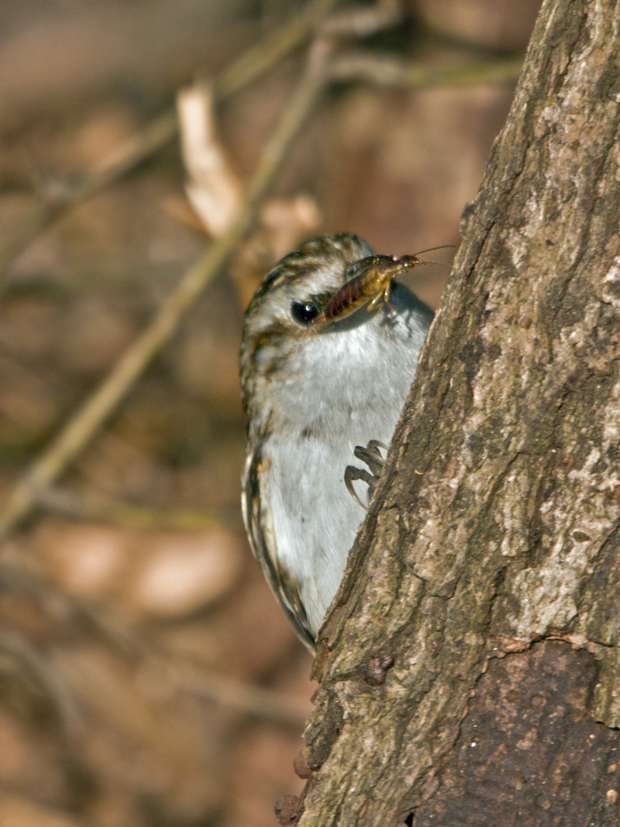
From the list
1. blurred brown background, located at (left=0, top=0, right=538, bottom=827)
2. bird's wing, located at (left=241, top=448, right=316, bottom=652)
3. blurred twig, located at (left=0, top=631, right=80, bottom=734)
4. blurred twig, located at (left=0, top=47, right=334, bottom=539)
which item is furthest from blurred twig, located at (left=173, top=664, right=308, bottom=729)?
bird's wing, located at (left=241, top=448, right=316, bottom=652)

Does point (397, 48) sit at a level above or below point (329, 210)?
above

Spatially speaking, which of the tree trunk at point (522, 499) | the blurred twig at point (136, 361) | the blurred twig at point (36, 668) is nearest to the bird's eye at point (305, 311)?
the tree trunk at point (522, 499)

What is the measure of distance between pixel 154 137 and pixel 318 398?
3.02 metres

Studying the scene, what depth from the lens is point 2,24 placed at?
33.5 ft

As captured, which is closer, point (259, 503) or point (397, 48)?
point (259, 503)

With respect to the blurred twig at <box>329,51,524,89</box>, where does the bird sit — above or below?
below

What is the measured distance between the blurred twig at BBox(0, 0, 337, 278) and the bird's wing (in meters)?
2.58

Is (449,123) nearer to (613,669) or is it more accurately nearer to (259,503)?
(259,503)

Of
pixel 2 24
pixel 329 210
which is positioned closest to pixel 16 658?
pixel 329 210

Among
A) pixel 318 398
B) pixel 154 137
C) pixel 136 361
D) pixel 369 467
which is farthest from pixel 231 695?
pixel 369 467

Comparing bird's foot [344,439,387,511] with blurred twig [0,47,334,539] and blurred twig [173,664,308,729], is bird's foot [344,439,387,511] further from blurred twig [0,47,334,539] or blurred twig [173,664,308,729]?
blurred twig [173,664,308,729]

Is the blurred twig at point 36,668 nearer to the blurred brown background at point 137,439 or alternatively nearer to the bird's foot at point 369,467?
the blurred brown background at point 137,439

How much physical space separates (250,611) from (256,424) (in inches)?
228

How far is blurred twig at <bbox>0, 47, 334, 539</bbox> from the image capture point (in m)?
5.83
